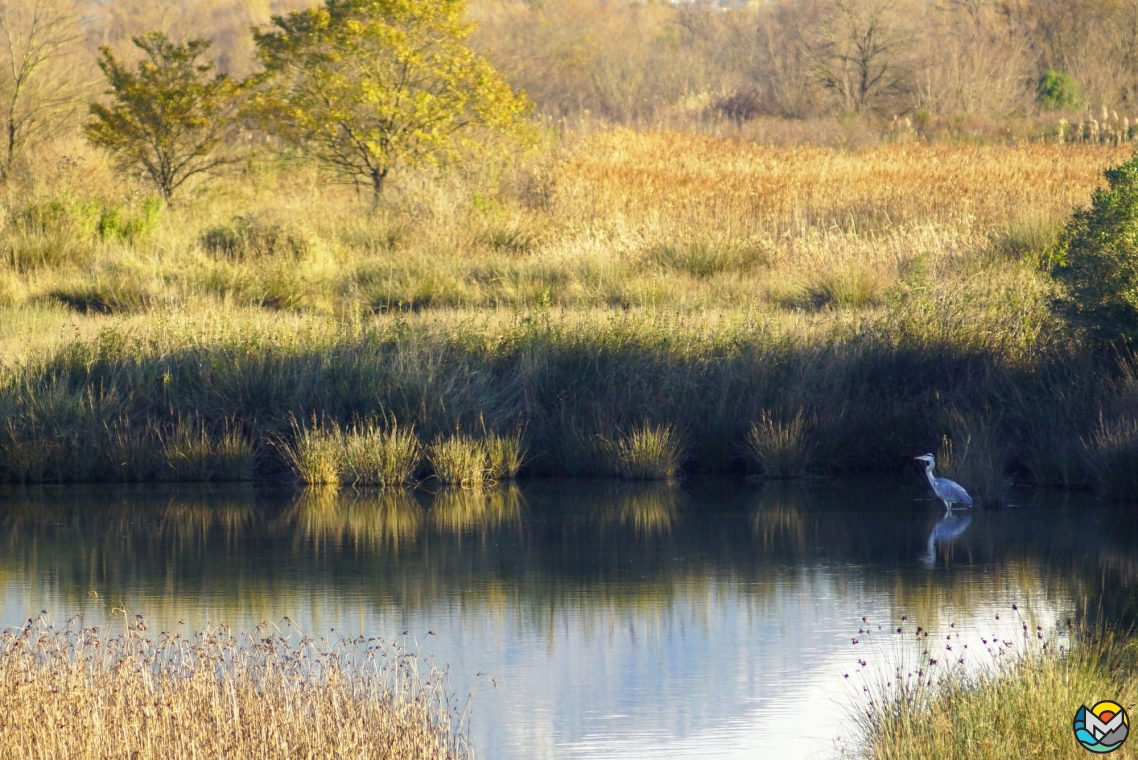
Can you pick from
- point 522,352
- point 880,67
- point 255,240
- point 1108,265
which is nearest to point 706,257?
point 522,352

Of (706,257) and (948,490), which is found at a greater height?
(706,257)

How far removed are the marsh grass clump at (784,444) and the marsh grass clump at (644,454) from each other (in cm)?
78

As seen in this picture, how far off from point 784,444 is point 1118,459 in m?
3.06

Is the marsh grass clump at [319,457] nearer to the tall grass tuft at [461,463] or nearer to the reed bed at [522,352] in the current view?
the reed bed at [522,352]

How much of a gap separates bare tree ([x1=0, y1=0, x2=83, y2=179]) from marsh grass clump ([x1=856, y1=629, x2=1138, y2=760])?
24.7 metres

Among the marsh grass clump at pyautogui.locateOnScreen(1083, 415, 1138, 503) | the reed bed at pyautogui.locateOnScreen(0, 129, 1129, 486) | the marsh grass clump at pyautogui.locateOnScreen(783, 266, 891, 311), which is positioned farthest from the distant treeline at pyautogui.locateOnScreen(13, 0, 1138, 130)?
the marsh grass clump at pyautogui.locateOnScreen(1083, 415, 1138, 503)

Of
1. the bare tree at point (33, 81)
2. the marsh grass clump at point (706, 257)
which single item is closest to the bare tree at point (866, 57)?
the bare tree at point (33, 81)

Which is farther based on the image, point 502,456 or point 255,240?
point 255,240

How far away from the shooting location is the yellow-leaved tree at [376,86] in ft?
87.5

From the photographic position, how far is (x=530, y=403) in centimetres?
1543

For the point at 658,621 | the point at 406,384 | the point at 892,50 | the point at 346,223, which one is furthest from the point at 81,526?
the point at 892,50

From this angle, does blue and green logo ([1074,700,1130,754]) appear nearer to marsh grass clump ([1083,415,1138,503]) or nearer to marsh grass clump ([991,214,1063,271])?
marsh grass clump ([1083,415,1138,503])

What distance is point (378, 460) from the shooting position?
14.6 meters

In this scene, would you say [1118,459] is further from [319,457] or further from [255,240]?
[255,240]
